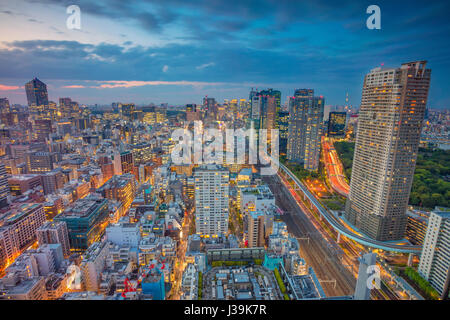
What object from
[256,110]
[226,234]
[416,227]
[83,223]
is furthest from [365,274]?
[256,110]

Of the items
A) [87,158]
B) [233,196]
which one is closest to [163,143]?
[87,158]

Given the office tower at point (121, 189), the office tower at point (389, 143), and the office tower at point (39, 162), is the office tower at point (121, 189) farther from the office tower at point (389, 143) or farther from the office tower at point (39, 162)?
the office tower at point (389, 143)

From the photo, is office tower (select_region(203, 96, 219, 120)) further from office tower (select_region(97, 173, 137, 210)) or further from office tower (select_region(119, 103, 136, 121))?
office tower (select_region(97, 173, 137, 210))

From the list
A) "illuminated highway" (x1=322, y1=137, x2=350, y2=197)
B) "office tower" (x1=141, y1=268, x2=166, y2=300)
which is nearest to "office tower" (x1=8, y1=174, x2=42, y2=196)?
"office tower" (x1=141, y1=268, x2=166, y2=300)

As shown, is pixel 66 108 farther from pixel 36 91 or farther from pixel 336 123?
pixel 336 123

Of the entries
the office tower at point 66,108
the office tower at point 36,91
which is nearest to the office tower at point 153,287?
the office tower at point 36,91

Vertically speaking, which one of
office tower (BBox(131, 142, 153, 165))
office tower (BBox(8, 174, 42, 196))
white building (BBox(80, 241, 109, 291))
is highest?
office tower (BBox(131, 142, 153, 165))

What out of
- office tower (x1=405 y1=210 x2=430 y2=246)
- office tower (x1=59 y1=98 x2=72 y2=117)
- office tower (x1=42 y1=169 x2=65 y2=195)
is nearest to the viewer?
office tower (x1=405 y1=210 x2=430 y2=246)
